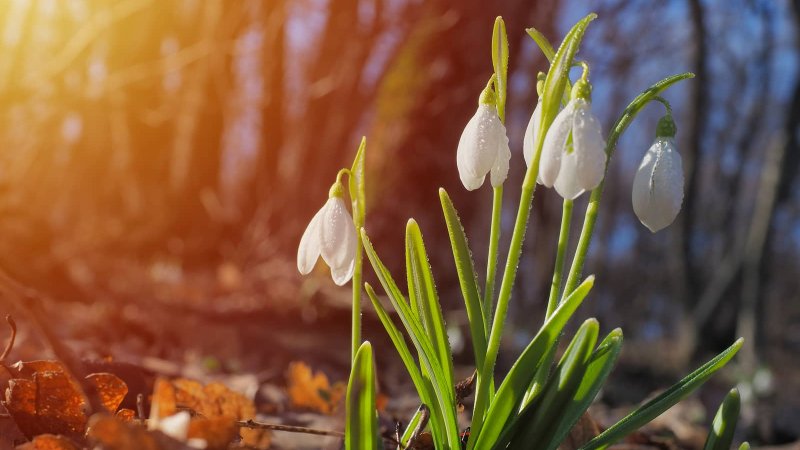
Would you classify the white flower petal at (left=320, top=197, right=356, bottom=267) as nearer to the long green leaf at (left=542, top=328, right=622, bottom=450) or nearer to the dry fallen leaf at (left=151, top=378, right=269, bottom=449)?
the dry fallen leaf at (left=151, top=378, right=269, bottom=449)

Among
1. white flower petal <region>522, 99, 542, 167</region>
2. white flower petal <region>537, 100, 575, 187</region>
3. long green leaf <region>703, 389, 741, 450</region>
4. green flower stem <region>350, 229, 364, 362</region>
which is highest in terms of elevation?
white flower petal <region>522, 99, 542, 167</region>

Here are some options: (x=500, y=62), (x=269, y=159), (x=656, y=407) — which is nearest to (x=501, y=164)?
(x=500, y=62)

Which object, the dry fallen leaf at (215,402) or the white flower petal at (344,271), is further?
the dry fallen leaf at (215,402)

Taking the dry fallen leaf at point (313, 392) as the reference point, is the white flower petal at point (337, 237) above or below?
above

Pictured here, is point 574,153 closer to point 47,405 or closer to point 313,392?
point 47,405

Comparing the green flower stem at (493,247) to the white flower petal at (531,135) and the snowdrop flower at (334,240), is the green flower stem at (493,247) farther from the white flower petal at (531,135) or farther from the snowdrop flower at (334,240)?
the snowdrop flower at (334,240)

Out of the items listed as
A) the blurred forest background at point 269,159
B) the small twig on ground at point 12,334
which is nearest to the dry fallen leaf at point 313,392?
the small twig on ground at point 12,334

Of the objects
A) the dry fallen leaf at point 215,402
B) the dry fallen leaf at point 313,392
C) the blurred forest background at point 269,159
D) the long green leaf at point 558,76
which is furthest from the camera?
the blurred forest background at point 269,159

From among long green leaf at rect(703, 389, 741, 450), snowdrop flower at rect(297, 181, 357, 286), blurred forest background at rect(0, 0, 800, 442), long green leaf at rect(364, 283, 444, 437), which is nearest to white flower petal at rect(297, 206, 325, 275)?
snowdrop flower at rect(297, 181, 357, 286)
